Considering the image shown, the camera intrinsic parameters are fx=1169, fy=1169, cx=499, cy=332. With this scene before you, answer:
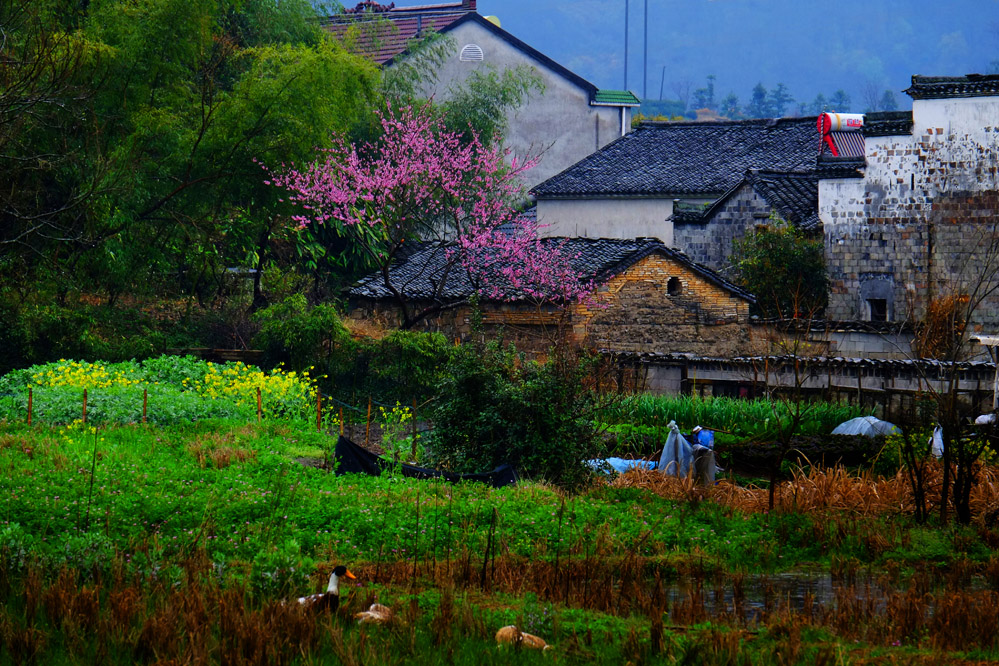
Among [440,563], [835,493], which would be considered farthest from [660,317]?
[440,563]

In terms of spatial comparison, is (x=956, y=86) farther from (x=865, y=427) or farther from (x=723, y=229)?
(x=865, y=427)

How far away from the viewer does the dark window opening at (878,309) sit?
30.7 m

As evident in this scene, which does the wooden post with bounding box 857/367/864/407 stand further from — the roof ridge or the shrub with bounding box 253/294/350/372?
the roof ridge

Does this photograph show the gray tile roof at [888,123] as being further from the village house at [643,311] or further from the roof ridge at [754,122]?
the village house at [643,311]

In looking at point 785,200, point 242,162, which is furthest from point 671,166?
point 242,162

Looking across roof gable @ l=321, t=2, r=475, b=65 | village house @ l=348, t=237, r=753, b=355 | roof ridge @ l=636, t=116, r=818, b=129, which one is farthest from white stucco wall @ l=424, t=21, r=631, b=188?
village house @ l=348, t=237, r=753, b=355

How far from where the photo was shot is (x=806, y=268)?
30.6 m

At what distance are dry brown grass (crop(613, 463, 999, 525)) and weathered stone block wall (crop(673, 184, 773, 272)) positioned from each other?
56.6ft

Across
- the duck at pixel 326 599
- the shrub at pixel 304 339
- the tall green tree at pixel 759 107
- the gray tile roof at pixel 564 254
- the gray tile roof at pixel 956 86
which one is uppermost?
the tall green tree at pixel 759 107

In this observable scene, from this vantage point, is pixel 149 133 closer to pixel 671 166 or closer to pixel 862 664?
pixel 671 166

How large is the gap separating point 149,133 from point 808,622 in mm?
19986

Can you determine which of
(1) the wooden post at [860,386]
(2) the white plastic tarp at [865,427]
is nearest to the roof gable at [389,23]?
(1) the wooden post at [860,386]

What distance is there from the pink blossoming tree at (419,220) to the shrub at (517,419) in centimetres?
1069

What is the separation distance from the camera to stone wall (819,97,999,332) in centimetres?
2938
